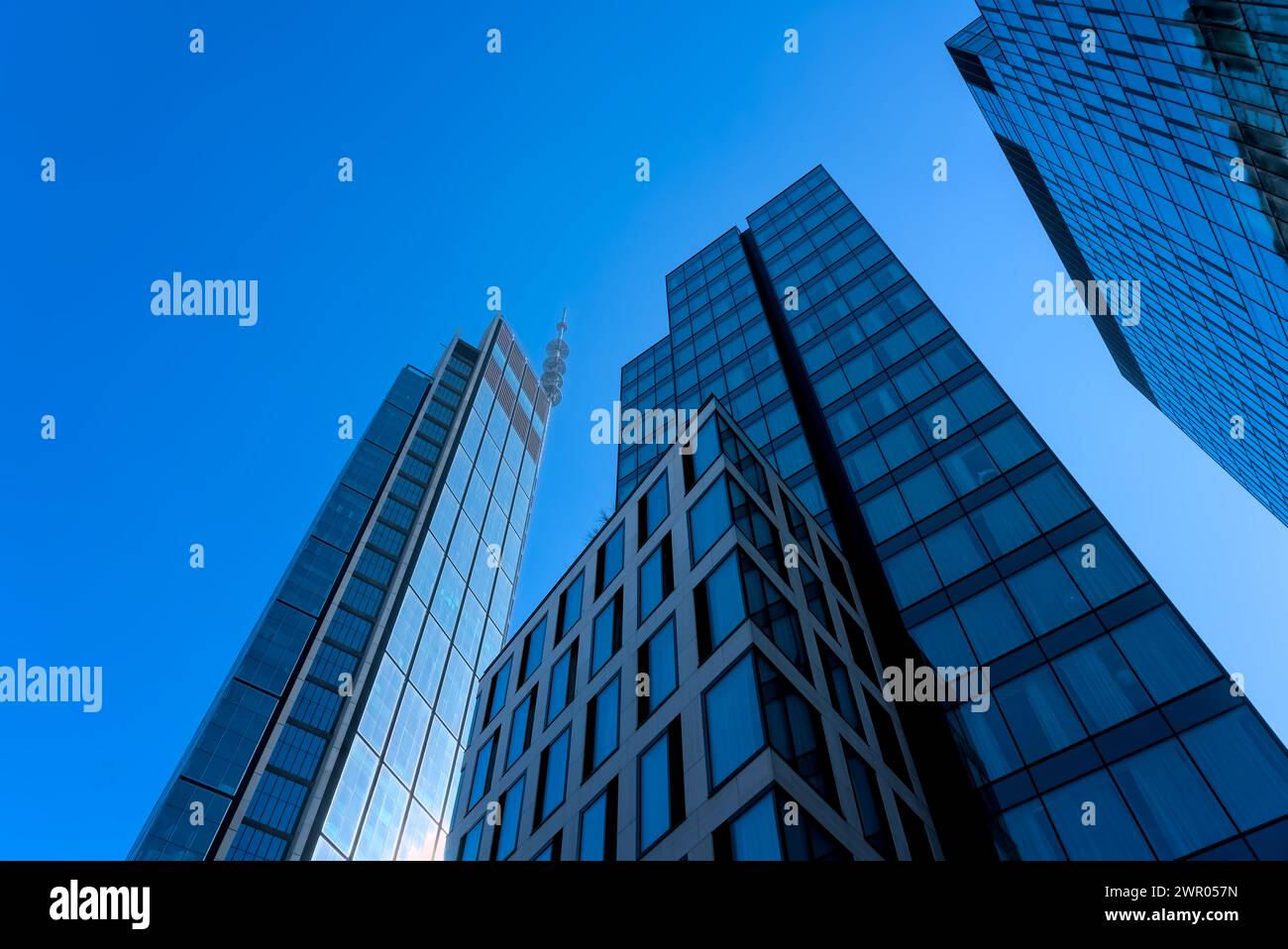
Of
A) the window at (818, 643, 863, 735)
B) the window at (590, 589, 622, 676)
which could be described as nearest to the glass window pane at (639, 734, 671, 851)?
the window at (818, 643, 863, 735)

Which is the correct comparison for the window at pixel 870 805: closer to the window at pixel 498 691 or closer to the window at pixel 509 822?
the window at pixel 509 822

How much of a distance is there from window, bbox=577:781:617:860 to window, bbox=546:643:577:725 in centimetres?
A: 617

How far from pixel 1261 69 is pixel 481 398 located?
410 ft

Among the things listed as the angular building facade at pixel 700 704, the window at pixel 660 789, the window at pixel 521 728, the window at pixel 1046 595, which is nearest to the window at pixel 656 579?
the angular building facade at pixel 700 704

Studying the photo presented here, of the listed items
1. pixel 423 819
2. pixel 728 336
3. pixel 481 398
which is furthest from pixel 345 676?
pixel 481 398

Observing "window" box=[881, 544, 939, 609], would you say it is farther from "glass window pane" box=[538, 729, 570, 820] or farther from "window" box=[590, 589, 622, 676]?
"glass window pane" box=[538, 729, 570, 820]

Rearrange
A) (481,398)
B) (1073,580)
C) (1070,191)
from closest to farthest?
(1073,580)
(1070,191)
(481,398)

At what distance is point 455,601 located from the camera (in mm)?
113562

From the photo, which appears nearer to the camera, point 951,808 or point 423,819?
point 951,808

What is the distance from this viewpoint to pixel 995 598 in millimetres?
29328

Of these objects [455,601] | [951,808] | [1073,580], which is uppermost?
[455,601]

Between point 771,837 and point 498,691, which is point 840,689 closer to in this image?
point 771,837

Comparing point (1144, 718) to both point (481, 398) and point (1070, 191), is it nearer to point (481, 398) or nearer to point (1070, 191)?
point (1070, 191)

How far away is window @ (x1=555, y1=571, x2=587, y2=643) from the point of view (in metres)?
32.4
